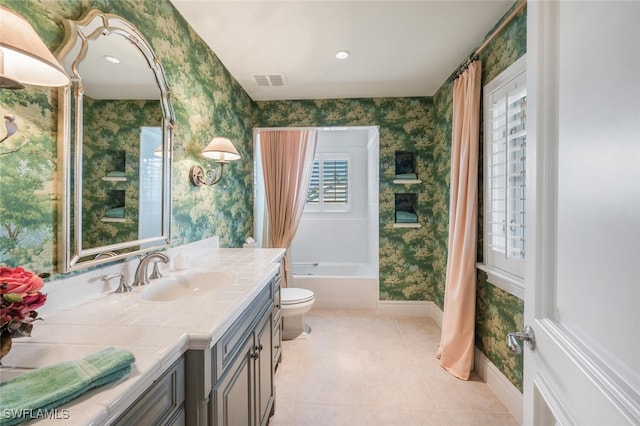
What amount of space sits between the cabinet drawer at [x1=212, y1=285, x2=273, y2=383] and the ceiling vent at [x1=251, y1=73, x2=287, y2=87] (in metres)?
2.02

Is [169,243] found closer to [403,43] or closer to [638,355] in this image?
[638,355]

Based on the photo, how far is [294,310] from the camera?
8.41 ft

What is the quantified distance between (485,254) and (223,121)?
2360mm

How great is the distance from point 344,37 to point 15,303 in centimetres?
219

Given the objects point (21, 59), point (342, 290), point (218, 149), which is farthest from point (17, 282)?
point (342, 290)

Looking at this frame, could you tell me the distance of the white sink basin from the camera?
4.52ft

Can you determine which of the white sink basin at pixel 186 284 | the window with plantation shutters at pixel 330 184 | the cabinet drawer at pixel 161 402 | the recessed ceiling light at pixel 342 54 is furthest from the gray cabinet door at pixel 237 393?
the window with plantation shutters at pixel 330 184

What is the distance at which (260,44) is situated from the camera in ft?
6.87

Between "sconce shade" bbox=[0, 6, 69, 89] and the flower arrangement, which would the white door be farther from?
"sconce shade" bbox=[0, 6, 69, 89]

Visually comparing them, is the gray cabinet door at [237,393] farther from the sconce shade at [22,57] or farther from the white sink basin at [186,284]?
the sconce shade at [22,57]

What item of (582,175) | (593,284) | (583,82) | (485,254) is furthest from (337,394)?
(583,82)

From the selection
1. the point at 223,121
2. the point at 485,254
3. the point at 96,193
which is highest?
the point at 223,121

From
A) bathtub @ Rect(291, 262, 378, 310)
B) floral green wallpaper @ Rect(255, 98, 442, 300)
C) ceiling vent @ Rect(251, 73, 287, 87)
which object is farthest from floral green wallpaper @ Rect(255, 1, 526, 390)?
ceiling vent @ Rect(251, 73, 287, 87)

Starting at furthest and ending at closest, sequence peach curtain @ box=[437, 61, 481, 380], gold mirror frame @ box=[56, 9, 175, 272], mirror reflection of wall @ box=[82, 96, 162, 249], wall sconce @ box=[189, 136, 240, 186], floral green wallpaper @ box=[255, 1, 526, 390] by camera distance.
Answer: floral green wallpaper @ box=[255, 1, 526, 390] < peach curtain @ box=[437, 61, 481, 380] < wall sconce @ box=[189, 136, 240, 186] < mirror reflection of wall @ box=[82, 96, 162, 249] < gold mirror frame @ box=[56, 9, 175, 272]
